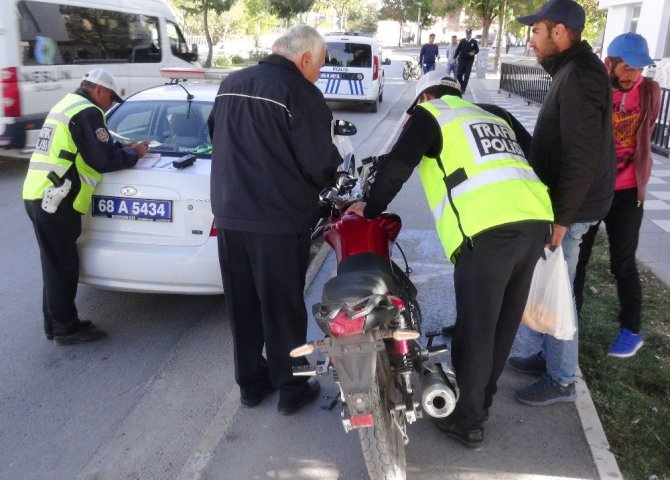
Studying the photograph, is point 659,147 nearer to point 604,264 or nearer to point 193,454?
point 604,264

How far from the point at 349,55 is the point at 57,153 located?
1308cm

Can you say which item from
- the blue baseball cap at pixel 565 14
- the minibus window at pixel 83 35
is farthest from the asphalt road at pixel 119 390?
the minibus window at pixel 83 35

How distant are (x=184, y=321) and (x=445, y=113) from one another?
8.97ft

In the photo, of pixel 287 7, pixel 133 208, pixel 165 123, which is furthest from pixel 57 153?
pixel 287 7

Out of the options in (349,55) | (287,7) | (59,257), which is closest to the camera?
(59,257)

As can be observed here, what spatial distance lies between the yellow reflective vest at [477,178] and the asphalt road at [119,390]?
1.31 metres

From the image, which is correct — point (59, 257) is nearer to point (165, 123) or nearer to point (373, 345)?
point (165, 123)

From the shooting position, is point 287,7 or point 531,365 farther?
point 287,7

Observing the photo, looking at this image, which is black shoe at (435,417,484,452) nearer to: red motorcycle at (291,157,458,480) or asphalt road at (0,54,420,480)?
red motorcycle at (291,157,458,480)

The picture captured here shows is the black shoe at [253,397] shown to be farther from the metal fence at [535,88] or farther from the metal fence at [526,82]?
the metal fence at [526,82]

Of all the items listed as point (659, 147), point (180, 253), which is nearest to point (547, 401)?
point (180, 253)

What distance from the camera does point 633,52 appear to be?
362 centimetres

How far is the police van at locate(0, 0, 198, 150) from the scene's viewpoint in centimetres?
877

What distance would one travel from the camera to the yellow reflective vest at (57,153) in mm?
3939
